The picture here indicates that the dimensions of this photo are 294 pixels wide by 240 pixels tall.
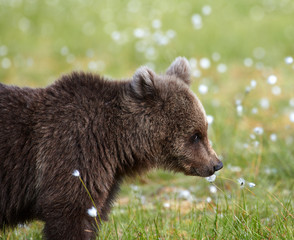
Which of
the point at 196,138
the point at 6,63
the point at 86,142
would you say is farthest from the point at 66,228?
the point at 6,63

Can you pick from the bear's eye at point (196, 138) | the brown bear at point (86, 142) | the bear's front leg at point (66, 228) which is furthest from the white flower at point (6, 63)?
the bear's front leg at point (66, 228)

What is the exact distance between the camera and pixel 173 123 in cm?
448

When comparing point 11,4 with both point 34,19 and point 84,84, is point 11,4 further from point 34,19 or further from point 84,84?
point 84,84

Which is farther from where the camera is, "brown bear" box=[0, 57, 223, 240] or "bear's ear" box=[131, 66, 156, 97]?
"bear's ear" box=[131, 66, 156, 97]

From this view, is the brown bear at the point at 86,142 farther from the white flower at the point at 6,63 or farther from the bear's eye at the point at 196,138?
the white flower at the point at 6,63

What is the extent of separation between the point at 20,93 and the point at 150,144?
50.6 inches

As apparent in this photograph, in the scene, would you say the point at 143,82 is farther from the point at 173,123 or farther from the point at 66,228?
the point at 66,228

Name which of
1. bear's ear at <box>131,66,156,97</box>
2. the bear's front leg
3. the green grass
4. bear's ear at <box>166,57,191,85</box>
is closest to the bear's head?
bear's ear at <box>131,66,156,97</box>

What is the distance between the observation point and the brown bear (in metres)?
3.94

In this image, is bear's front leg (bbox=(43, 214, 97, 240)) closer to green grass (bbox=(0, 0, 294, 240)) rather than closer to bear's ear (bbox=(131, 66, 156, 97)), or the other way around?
green grass (bbox=(0, 0, 294, 240))

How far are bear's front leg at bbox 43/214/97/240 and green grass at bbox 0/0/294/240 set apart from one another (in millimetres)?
383

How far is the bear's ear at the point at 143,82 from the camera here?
4.32 metres

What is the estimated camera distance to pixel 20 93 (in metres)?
4.26

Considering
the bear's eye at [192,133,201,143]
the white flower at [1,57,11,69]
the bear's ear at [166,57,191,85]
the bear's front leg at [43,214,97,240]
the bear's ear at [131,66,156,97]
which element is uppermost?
the white flower at [1,57,11,69]
